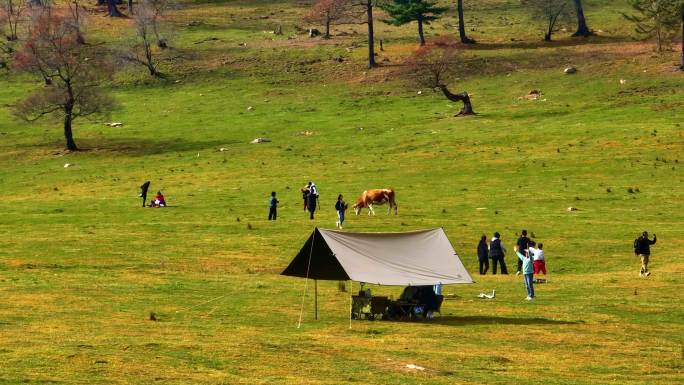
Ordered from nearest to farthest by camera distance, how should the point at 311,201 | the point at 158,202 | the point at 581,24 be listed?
the point at 311,201 < the point at 158,202 < the point at 581,24

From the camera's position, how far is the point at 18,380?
25312mm

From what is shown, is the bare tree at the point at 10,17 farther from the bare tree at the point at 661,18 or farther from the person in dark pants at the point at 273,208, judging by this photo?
the person in dark pants at the point at 273,208

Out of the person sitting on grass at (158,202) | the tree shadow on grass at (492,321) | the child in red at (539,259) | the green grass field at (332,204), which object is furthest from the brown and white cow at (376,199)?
the tree shadow on grass at (492,321)

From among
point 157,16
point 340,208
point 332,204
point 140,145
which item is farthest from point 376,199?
point 157,16

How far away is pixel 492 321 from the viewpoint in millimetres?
36094

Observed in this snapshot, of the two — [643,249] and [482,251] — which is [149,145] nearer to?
[482,251]

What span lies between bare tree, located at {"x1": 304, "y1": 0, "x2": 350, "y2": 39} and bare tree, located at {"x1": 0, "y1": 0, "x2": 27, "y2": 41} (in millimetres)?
34342

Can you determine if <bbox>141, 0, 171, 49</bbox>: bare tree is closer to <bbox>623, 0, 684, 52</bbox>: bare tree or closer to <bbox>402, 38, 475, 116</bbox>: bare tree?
<bbox>402, 38, 475, 116</bbox>: bare tree

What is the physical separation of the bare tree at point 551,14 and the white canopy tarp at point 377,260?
89.3 metres

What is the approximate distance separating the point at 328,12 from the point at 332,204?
229ft

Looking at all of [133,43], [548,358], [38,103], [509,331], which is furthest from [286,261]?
[133,43]

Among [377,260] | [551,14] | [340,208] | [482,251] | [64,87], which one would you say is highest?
[551,14]

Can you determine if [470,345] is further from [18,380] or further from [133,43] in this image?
[133,43]

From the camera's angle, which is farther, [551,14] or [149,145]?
[551,14]
